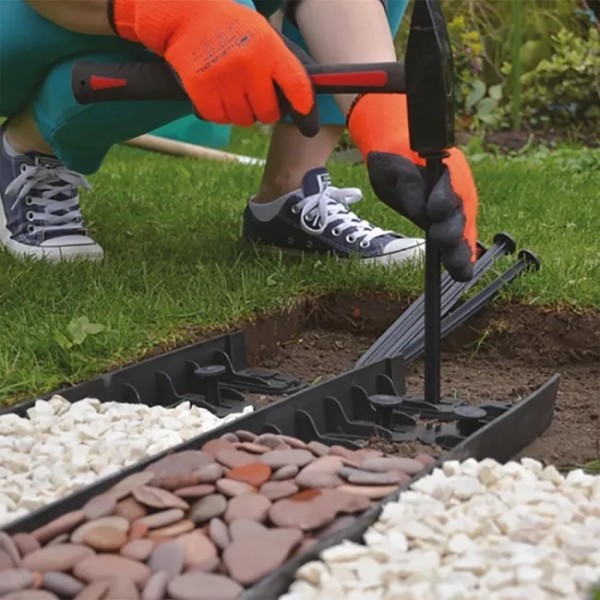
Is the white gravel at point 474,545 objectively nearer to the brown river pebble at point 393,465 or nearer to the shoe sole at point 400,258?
the brown river pebble at point 393,465

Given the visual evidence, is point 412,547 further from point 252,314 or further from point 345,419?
point 252,314

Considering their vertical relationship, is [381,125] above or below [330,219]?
above

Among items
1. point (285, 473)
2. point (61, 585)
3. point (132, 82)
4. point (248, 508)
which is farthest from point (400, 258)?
point (61, 585)

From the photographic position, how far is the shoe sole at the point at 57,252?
2451mm

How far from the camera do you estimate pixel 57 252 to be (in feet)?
8.10

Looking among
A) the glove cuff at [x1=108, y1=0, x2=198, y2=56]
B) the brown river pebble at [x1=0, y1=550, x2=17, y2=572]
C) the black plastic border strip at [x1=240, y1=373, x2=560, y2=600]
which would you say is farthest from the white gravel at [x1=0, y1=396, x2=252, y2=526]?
the glove cuff at [x1=108, y1=0, x2=198, y2=56]

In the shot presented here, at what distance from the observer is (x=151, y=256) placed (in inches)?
99.5

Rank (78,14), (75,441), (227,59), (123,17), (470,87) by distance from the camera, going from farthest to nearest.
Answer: (470,87)
(78,14)
(123,17)
(227,59)
(75,441)

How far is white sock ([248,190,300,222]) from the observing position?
2639 millimetres

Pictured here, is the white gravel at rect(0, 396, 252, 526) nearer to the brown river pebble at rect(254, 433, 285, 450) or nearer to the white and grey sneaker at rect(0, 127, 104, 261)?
the brown river pebble at rect(254, 433, 285, 450)

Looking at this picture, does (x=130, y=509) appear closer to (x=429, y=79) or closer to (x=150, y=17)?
(x=429, y=79)

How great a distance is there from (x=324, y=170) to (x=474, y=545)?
1.63 meters

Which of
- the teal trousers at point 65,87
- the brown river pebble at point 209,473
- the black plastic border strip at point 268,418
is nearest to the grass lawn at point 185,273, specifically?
the teal trousers at point 65,87

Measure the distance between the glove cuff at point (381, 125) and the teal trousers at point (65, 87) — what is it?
533 mm
